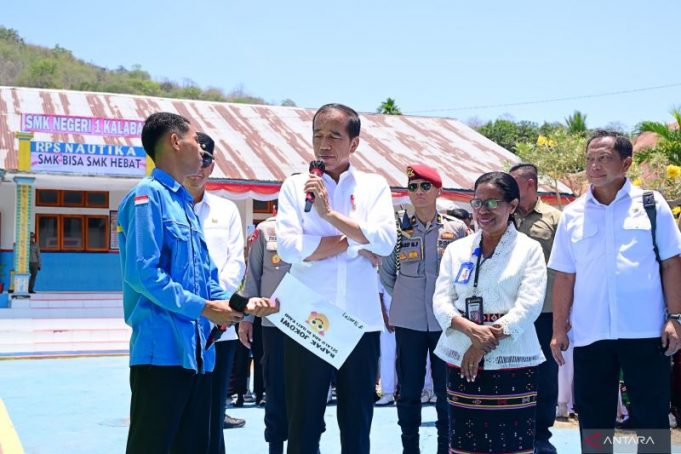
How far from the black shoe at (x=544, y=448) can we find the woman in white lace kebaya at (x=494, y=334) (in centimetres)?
147

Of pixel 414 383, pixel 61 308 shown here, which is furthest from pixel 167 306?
pixel 61 308

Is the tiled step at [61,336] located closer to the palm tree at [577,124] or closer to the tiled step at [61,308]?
the tiled step at [61,308]

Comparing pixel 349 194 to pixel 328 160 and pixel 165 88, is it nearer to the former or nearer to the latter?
pixel 328 160

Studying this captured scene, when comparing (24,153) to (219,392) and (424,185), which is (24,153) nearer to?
(424,185)

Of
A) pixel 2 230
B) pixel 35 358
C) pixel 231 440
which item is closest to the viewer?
pixel 231 440

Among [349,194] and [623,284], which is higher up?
[349,194]

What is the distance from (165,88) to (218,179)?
7138 centimetres

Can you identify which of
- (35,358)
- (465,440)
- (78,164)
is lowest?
(35,358)

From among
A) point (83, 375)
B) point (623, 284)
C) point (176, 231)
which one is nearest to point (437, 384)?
point (623, 284)

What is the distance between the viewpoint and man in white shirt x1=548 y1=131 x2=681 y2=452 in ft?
13.4

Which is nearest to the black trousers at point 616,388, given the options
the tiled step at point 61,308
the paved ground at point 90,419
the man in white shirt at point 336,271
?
the man in white shirt at point 336,271

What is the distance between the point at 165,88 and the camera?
8700cm

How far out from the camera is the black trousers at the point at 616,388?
409 centimetres

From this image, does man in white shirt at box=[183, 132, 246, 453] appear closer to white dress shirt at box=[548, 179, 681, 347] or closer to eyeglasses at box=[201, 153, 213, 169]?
eyeglasses at box=[201, 153, 213, 169]
